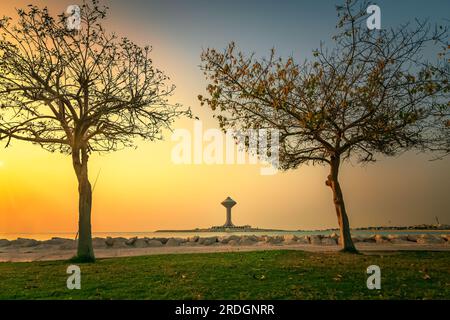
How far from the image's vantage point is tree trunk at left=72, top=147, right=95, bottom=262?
22969 mm

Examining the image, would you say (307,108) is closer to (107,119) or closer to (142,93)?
(142,93)

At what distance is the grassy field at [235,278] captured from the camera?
12.6 meters

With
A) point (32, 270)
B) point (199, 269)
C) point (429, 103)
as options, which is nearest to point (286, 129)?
point (429, 103)

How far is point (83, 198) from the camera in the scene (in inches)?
920

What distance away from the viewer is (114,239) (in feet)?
104

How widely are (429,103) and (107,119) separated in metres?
17.0

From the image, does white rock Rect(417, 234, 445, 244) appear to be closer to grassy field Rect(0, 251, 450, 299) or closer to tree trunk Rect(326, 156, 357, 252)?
tree trunk Rect(326, 156, 357, 252)

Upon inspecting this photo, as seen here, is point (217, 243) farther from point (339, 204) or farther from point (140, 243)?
point (339, 204)

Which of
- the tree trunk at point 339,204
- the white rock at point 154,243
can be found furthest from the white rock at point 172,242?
the tree trunk at point 339,204

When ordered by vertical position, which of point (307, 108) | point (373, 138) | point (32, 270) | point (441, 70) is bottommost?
point (32, 270)

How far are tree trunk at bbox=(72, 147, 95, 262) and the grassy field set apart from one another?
7.25ft

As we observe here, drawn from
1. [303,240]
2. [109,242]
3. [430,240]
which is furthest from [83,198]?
[430,240]

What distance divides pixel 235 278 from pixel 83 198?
452 inches

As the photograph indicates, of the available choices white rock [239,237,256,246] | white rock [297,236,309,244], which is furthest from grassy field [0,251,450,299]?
white rock [297,236,309,244]
